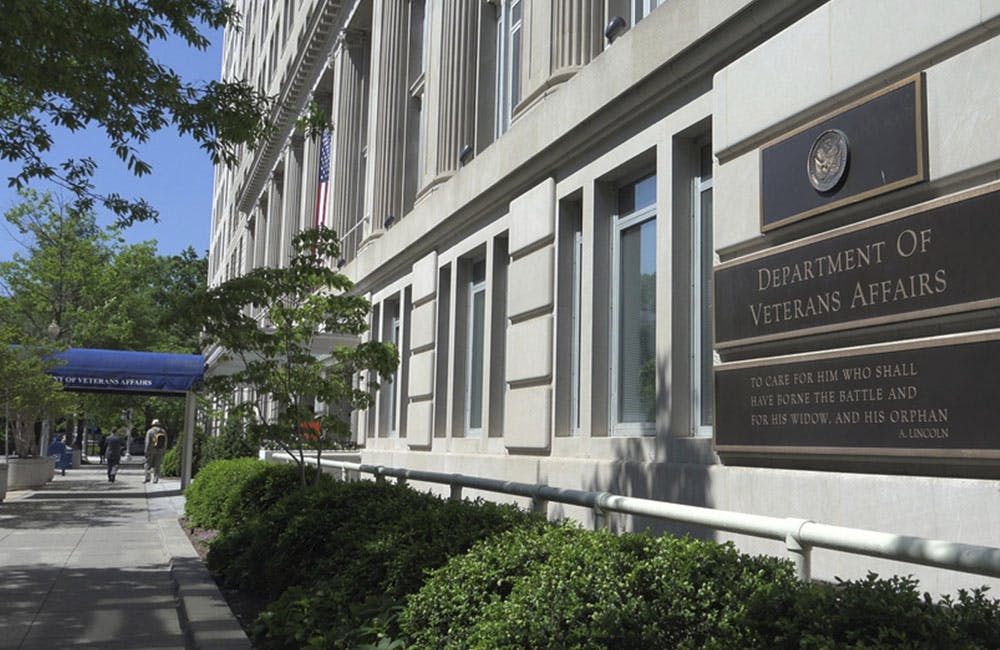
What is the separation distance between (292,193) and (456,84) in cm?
1888

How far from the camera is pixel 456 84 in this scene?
16.5 meters

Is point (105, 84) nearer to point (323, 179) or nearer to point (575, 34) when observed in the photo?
point (575, 34)

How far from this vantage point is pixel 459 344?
15688 mm

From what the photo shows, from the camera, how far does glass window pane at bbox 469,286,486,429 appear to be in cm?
1520


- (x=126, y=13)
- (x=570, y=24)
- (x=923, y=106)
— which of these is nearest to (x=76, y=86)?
(x=126, y=13)

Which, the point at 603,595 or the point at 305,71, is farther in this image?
the point at 305,71

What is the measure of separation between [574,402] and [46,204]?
45829 mm

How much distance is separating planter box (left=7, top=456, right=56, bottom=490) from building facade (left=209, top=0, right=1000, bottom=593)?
17.7 metres

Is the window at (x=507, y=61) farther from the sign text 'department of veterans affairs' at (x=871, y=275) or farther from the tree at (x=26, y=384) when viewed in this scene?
the tree at (x=26, y=384)

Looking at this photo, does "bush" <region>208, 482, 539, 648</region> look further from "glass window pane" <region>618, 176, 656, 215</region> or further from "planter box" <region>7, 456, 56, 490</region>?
"planter box" <region>7, 456, 56, 490</region>

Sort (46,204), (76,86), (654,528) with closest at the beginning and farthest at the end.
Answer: (654,528) → (76,86) → (46,204)

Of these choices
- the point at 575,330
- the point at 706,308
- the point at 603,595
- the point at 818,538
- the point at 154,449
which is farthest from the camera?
the point at 154,449

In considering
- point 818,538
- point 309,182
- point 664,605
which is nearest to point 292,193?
point 309,182

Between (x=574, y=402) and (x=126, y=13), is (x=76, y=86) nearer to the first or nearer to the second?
(x=126, y=13)
